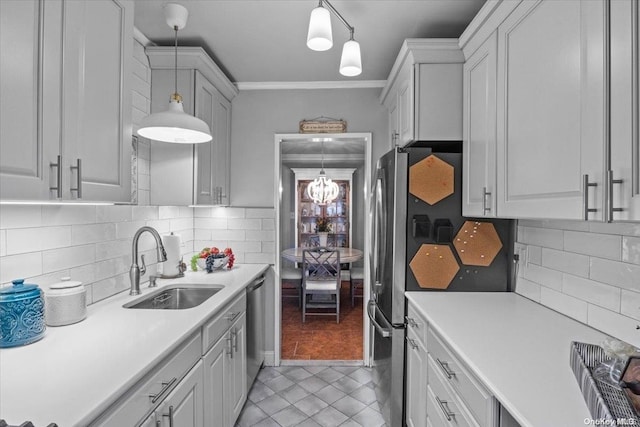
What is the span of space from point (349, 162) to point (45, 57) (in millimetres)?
5626

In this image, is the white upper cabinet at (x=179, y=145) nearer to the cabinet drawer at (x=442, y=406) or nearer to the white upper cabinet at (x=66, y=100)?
the white upper cabinet at (x=66, y=100)

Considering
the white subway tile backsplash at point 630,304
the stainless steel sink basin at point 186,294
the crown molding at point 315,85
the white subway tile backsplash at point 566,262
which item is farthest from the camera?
the crown molding at point 315,85

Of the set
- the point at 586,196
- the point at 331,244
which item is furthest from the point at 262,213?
the point at 331,244

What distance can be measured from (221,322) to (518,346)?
1366 millimetres

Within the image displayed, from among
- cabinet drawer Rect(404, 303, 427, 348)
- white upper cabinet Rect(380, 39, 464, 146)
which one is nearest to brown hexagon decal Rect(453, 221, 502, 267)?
cabinet drawer Rect(404, 303, 427, 348)

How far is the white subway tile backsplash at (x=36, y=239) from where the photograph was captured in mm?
1344

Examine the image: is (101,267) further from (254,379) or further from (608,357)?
(608,357)

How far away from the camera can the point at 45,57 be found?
1022mm

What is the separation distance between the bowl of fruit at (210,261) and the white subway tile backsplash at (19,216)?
4.05 ft

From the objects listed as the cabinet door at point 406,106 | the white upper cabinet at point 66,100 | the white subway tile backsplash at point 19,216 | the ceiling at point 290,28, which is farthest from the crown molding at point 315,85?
the white subway tile backsplash at point 19,216

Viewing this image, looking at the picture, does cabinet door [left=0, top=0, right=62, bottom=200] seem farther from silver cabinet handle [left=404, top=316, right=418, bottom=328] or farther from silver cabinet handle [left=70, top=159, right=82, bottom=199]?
silver cabinet handle [left=404, top=316, right=418, bottom=328]

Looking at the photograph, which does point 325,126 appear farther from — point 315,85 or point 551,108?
point 551,108

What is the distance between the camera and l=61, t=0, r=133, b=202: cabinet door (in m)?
1.12

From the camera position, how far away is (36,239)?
1450 millimetres
